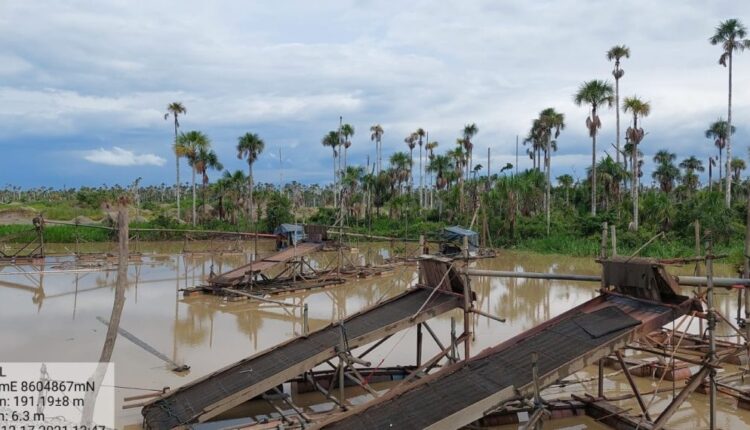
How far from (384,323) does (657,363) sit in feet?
17.9

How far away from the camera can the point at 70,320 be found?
54.3 feet

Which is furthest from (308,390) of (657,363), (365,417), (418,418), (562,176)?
(562,176)

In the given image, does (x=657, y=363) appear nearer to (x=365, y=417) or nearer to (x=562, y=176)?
(x=365, y=417)

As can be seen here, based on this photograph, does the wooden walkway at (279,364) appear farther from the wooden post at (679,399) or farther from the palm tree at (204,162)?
the palm tree at (204,162)

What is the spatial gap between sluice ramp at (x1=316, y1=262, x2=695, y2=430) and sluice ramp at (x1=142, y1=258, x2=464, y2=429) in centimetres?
140

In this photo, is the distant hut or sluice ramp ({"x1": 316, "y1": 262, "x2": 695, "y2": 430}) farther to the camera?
the distant hut

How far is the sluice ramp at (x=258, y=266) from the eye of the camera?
20.9 metres

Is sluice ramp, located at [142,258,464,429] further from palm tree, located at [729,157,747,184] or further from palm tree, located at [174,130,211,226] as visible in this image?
palm tree, located at [729,157,747,184]

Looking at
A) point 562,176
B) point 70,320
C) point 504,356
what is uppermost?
point 562,176

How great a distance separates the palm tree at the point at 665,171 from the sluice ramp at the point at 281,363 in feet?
145

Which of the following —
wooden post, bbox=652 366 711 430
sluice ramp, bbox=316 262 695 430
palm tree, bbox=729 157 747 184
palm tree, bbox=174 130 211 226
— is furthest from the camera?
palm tree, bbox=729 157 747 184

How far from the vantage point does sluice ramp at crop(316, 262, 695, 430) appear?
663cm

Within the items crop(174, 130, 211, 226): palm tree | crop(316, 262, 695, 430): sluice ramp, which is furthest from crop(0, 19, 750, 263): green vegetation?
crop(316, 262, 695, 430): sluice ramp

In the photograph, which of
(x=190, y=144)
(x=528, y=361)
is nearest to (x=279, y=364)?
(x=528, y=361)
